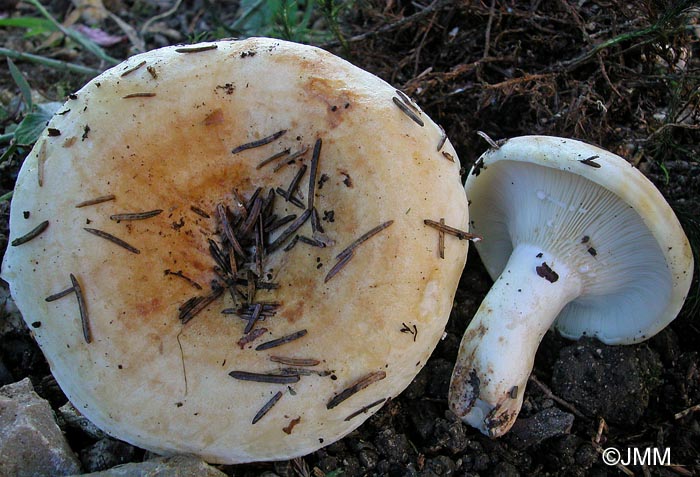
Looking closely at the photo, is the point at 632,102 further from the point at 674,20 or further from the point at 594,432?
the point at 594,432

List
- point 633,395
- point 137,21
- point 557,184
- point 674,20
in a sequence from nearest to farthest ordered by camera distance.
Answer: point 557,184
point 633,395
point 674,20
point 137,21

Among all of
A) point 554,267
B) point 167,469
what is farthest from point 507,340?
point 167,469

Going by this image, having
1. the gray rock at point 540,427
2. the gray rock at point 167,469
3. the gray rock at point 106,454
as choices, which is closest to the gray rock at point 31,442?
the gray rock at point 106,454

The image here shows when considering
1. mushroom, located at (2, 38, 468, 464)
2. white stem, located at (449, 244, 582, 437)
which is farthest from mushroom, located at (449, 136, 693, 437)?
mushroom, located at (2, 38, 468, 464)

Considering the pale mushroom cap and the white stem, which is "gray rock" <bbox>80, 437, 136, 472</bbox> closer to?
the white stem

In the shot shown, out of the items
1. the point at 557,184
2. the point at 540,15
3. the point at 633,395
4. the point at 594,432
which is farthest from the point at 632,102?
the point at 594,432

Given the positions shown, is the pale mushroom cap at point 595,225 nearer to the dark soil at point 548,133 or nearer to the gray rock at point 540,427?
the dark soil at point 548,133
